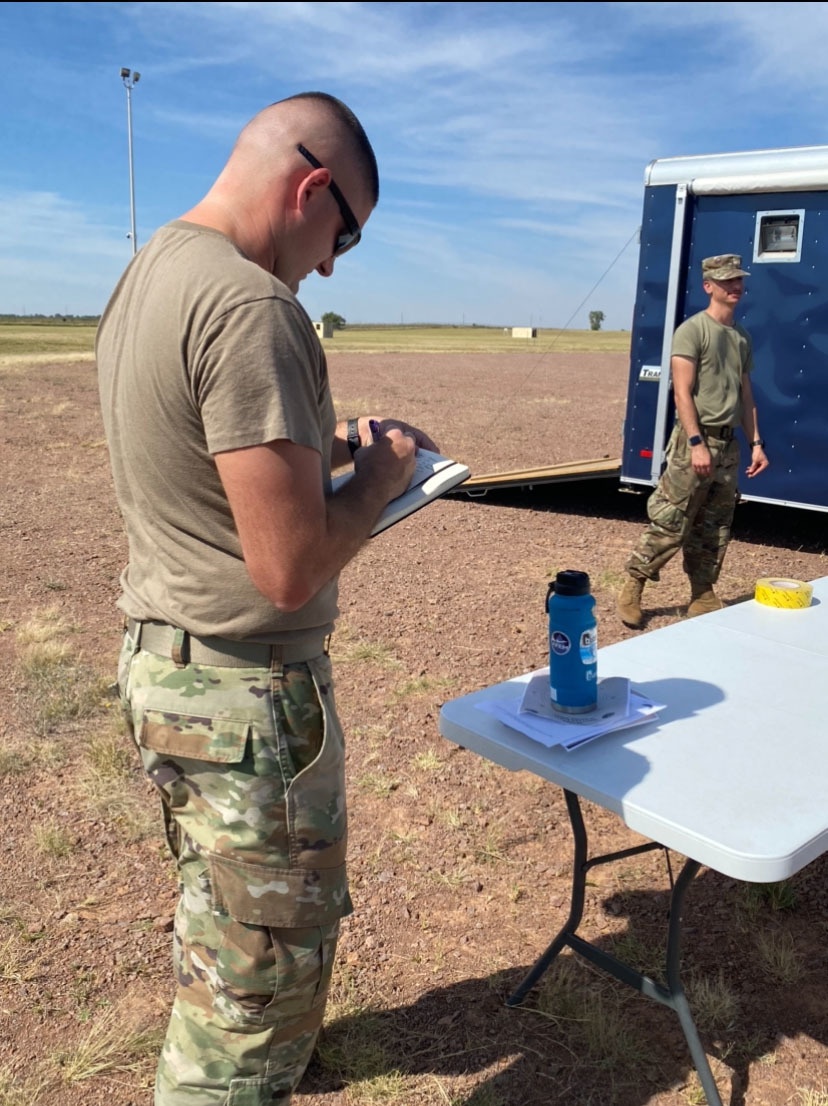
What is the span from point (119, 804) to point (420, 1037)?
1.63m

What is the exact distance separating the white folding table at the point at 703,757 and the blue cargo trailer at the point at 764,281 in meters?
4.57

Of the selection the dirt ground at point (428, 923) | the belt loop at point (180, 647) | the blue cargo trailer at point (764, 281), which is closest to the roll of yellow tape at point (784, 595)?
the dirt ground at point (428, 923)

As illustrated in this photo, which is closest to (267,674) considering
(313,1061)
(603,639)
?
(313,1061)

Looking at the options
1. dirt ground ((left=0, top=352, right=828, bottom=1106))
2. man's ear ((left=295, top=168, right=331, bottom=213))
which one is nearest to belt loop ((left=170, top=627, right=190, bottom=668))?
man's ear ((left=295, top=168, right=331, bottom=213))

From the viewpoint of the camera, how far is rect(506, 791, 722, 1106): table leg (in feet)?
7.17

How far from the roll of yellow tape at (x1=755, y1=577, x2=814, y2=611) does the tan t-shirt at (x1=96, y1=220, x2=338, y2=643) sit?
6.10ft

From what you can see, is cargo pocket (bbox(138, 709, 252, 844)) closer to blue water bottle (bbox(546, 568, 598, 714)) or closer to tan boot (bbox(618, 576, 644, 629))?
blue water bottle (bbox(546, 568, 598, 714))

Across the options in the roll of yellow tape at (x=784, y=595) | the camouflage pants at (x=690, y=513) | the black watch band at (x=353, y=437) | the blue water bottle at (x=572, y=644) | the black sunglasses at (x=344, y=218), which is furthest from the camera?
the camouflage pants at (x=690, y=513)

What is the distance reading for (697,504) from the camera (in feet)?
17.9

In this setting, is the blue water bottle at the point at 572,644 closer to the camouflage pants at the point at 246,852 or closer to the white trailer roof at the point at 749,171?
the camouflage pants at the point at 246,852

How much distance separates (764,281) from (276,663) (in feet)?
20.7

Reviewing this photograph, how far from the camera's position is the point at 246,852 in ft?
5.32

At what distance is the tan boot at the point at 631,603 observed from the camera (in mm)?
5578

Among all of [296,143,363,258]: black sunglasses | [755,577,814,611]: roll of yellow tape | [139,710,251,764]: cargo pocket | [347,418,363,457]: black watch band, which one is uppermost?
[296,143,363,258]: black sunglasses
